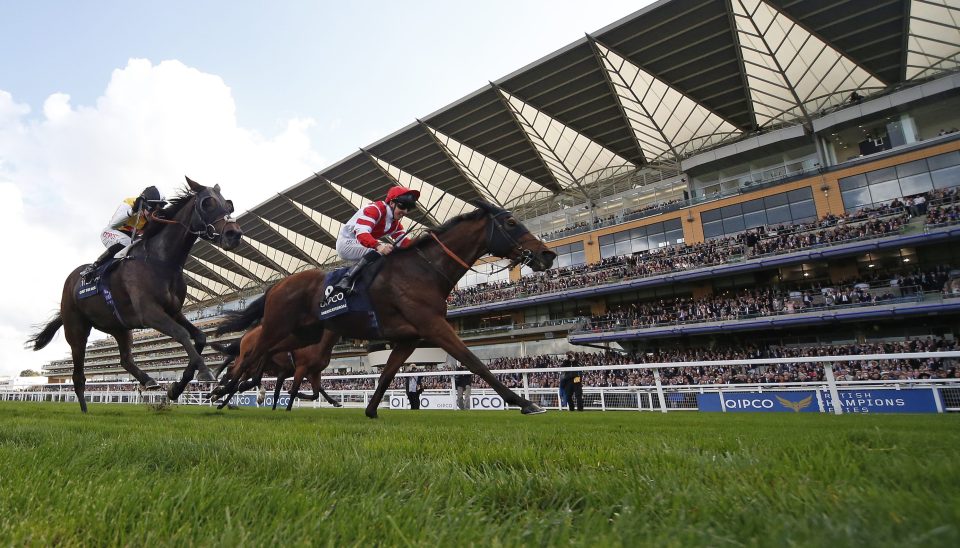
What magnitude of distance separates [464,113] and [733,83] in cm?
1598

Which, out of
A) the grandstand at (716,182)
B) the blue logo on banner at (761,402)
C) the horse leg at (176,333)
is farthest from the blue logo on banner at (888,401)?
the horse leg at (176,333)

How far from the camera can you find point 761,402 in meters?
11.3

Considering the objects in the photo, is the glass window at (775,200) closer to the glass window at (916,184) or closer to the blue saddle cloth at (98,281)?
the glass window at (916,184)

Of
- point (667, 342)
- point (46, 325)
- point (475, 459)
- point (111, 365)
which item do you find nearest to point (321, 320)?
point (475, 459)

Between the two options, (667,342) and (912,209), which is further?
(667,342)

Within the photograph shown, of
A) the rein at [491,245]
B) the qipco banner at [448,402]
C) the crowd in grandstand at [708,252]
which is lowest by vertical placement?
the qipco banner at [448,402]

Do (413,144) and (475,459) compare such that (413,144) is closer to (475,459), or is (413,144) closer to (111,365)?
(475,459)

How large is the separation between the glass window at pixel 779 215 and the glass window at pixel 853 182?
294 cm

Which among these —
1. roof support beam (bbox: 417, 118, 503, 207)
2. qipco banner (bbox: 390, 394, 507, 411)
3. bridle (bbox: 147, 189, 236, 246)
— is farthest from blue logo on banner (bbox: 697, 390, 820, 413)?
roof support beam (bbox: 417, 118, 503, 207)

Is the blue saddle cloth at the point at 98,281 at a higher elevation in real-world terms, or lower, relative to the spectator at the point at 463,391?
higher

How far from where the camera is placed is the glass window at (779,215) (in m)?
29.7

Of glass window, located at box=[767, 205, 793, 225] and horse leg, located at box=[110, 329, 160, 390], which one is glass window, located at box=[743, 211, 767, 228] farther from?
horse leg, located at box=[110, 329, 160, 390]

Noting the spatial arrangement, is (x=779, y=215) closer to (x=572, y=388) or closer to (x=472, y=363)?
(x=572, y=388)

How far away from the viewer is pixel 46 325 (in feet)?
27.7
